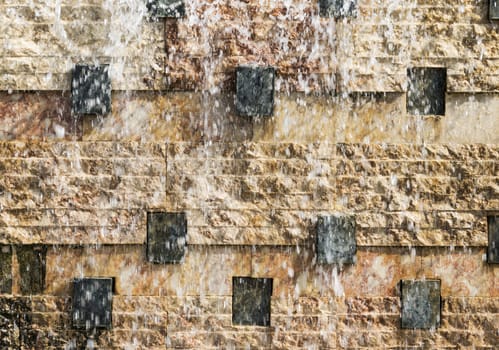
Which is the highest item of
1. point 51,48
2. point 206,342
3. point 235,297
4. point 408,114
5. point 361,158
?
point 51,48

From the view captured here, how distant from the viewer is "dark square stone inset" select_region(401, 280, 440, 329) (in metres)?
2.11

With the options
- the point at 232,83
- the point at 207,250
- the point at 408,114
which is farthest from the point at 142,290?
the point at 408,114

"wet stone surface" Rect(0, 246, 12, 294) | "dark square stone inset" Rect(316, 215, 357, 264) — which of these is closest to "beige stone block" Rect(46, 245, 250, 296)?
"wet stone surface" Rect(0, 246, 12, 294)

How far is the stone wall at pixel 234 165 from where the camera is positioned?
208 centimetres

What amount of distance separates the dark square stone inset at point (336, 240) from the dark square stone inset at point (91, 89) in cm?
77

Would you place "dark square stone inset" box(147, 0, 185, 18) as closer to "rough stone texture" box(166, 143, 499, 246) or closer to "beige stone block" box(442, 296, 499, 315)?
"rough stone texture" box(166, 143, 499, 246)

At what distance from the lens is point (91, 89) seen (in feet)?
6.82

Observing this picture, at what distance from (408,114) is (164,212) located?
0.83 metres

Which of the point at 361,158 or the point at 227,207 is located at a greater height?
the point at 361,158

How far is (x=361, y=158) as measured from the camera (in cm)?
209

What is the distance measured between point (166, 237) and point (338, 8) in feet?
2.93

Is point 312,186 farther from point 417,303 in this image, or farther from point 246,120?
point 417,303

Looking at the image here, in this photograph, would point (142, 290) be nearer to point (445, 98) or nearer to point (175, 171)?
point (175, 171)

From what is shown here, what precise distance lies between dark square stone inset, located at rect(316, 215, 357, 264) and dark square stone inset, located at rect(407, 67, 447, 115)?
416 millimetres
